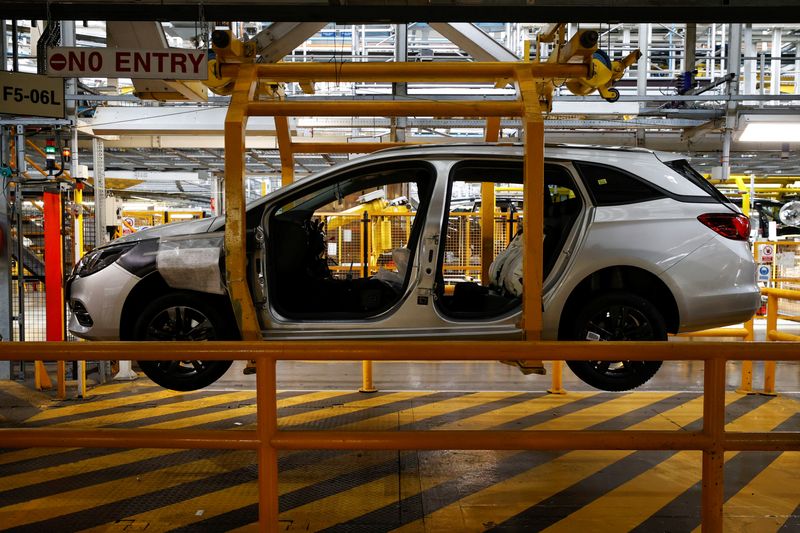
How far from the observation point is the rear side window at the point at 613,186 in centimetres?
421

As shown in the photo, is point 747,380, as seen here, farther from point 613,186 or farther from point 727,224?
point 613,186

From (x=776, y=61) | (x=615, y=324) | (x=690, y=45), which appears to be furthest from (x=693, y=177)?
(x=776, y=61)

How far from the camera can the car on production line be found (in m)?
4.09

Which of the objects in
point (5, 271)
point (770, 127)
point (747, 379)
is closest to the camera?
point (747, 379)

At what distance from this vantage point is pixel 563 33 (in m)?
4.86

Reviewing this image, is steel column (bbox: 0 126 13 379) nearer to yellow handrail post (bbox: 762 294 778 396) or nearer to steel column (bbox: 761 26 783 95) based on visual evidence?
yellow handrail post (bbox: 762 294 778 396)

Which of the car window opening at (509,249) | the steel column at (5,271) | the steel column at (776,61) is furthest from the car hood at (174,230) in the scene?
the steel column at (776,61)

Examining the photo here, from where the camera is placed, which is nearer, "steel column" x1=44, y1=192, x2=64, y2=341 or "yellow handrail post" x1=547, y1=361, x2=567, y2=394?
"yellow handrail post" x1=547, y1=361, x2=567, y2=394

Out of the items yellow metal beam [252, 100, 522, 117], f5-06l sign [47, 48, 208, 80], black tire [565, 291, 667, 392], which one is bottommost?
black tire [565, 291, 667, 392]

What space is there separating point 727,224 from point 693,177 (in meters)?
0.39

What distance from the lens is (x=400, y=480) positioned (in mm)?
4781

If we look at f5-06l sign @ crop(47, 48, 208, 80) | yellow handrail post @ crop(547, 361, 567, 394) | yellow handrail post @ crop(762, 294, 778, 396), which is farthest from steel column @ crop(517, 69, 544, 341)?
yellow handrail post @ crop(762, 294, 778, 396)

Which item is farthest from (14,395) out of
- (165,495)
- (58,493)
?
(165,495)

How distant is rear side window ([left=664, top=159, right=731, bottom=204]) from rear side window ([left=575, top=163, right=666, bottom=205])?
0.89ft
